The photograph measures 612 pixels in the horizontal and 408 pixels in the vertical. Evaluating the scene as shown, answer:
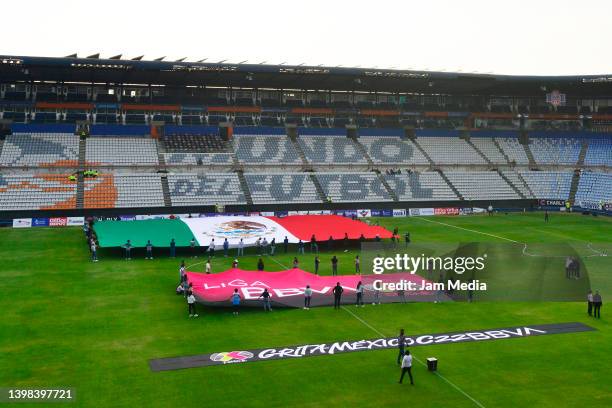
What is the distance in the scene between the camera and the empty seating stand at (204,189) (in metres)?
64.1

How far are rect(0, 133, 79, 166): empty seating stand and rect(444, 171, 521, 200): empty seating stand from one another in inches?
1871

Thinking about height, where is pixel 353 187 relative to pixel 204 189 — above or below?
above

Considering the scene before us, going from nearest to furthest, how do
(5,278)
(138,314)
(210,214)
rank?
1. (138,314)
2. (5,278)
3. (210,214)

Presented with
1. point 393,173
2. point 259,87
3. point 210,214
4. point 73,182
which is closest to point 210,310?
point 210,214

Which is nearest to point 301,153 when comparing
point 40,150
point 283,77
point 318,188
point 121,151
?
→ point 318,188

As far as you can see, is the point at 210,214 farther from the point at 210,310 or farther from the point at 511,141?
the point at 511,141

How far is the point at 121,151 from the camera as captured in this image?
70.6 metres

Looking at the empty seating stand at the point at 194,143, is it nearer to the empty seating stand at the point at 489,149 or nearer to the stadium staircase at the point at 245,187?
the stadium staircase at the point at 245,187

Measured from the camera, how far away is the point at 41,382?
19969 mm

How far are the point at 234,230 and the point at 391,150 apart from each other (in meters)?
39.4

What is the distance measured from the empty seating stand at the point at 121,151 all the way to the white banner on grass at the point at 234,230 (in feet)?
72.0

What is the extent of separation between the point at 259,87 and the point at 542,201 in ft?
135

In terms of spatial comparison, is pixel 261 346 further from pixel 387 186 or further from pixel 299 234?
pixel 387 186

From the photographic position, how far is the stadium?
70.7 feet
